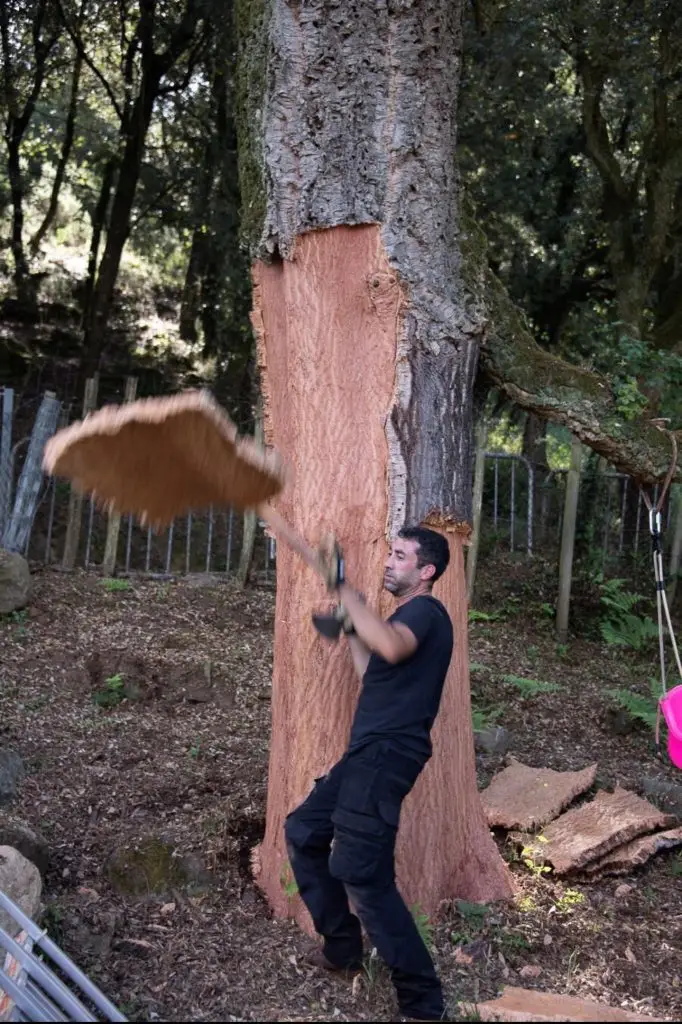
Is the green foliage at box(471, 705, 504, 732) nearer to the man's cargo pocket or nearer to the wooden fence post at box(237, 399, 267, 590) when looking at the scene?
the wooden fence post at box(237, 399, 267, 590)

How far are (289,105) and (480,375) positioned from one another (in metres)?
1.50

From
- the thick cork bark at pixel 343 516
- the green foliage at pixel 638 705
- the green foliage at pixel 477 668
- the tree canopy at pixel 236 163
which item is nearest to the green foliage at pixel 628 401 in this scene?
A: the thick cork bark at pixel 343 516

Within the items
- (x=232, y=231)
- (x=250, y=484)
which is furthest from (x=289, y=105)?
(x=232, y=231)

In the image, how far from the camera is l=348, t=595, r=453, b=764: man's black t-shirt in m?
3.55

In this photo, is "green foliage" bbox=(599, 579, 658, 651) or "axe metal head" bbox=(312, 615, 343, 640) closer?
"axe metal head" bbox=(312, 615, 343, 640)

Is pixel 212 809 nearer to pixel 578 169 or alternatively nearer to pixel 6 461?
pixel 6 461

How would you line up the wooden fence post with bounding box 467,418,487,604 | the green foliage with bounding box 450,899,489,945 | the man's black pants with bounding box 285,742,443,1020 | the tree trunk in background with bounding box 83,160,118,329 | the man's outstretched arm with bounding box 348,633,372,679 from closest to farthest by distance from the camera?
the man's black pants with bounding box 285,742,443,1020
the man's outstretched arm with bounding box 348,633,372,679
the green foliage with bounding box 450,899,489,945
the wooden fence post with bounding box 467,418,487,604
the tree trunk in background with bounding box 83,160,118,329

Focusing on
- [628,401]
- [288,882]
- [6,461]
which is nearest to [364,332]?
[628,401]

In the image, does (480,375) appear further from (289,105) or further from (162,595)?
(162,595)

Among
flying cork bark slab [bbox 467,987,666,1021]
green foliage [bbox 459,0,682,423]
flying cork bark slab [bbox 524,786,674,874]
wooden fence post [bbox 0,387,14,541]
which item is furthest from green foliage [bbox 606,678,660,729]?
wooden fence post [bbox 0,387,14,541]

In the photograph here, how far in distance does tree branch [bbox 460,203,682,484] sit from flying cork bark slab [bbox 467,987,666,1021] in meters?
2.43

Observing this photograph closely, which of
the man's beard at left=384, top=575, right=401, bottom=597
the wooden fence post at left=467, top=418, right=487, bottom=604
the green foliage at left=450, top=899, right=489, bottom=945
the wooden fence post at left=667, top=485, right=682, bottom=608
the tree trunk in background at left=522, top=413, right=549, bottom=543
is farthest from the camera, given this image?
the tree trunk in background at left=522, top=413, right=549, bottom=543

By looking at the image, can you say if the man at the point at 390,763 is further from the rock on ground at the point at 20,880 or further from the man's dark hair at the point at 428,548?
the rock on ground at the point at 20,880

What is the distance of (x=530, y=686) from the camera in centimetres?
749
